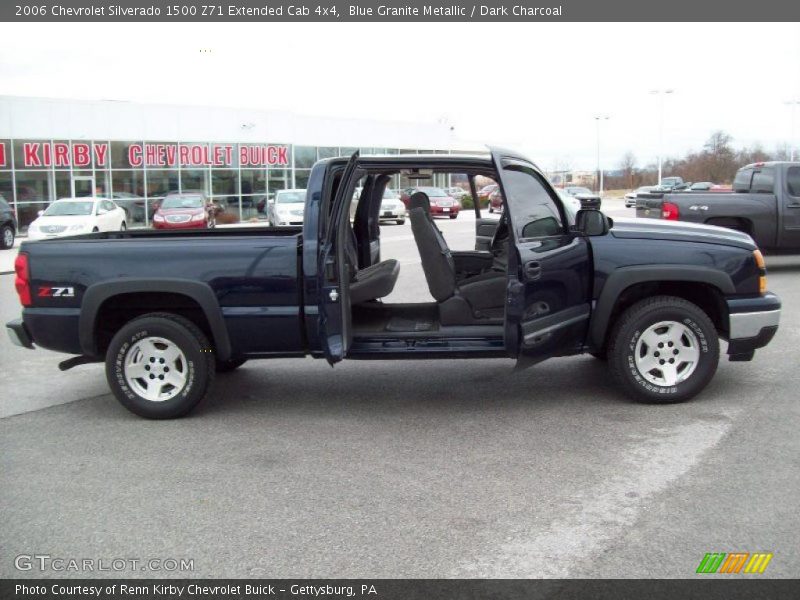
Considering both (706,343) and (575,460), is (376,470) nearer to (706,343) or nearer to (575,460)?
(575,460)

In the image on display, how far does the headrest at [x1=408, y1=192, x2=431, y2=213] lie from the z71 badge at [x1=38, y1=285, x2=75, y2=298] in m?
2.70

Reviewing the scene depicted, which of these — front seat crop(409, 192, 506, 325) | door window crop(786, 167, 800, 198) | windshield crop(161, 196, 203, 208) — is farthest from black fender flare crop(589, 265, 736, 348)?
windshield crop(161, 196, 203, 208)

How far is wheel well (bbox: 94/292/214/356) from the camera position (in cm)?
626

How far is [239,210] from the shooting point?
128 ft

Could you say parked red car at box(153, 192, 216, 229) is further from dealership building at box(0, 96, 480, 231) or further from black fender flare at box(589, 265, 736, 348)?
black fender flare at box(589, 265, 736, 348)

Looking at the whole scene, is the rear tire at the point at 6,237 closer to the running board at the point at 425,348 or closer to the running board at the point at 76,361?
the running board at the point at 76,361

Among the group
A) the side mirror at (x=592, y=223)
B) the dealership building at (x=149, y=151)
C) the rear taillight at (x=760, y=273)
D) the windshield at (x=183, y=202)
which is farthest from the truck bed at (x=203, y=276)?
the dealership building at (x=149, y=151)

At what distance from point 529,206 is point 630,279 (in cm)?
95

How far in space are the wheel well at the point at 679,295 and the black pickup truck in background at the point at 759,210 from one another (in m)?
7.56

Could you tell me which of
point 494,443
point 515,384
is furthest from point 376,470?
point 515,384

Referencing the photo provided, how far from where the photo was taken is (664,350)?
6.27 metres

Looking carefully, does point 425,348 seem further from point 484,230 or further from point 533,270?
point 484,230

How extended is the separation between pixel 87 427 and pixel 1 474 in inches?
40.5

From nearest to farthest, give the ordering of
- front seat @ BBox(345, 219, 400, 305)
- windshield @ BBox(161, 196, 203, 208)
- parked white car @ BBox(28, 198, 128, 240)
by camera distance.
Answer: front seat @ BBox(345, 219, 400, 305) → parked white car @ BBox(28, 198, 128, 240) → windshield @ BBox(161, 196, 203, 208)
